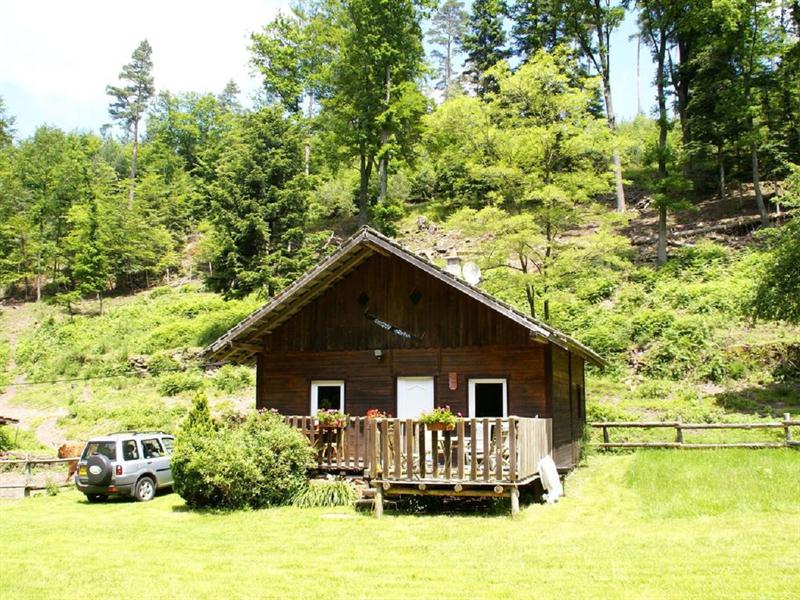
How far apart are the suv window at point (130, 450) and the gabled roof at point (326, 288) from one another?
2.91m

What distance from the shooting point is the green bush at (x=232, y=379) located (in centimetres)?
3459

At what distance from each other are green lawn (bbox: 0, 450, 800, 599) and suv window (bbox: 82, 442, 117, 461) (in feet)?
5.47

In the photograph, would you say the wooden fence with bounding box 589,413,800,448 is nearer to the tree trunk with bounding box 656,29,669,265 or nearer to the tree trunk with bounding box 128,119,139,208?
the tree trunk with bounding box 656,29,669,265

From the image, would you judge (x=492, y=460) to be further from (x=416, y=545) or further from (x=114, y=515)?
(x=114, y=515)

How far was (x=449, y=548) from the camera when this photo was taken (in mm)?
10844

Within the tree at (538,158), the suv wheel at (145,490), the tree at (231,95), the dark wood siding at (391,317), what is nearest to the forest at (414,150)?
the tree at (538,158)

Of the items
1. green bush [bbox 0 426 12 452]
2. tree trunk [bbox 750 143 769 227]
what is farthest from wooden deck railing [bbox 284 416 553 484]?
tree trunk [bbox 750 143 769 227]

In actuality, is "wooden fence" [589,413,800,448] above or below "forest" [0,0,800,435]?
below

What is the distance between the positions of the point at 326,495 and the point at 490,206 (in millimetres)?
15452

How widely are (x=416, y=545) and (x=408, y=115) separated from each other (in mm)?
35440

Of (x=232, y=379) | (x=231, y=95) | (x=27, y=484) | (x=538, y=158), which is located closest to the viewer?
(x=27, y=484)

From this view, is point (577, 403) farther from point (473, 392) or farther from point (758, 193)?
point (758, 193)

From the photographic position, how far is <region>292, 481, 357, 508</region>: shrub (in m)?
15.3

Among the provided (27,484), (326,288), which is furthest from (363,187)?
(27,484)
